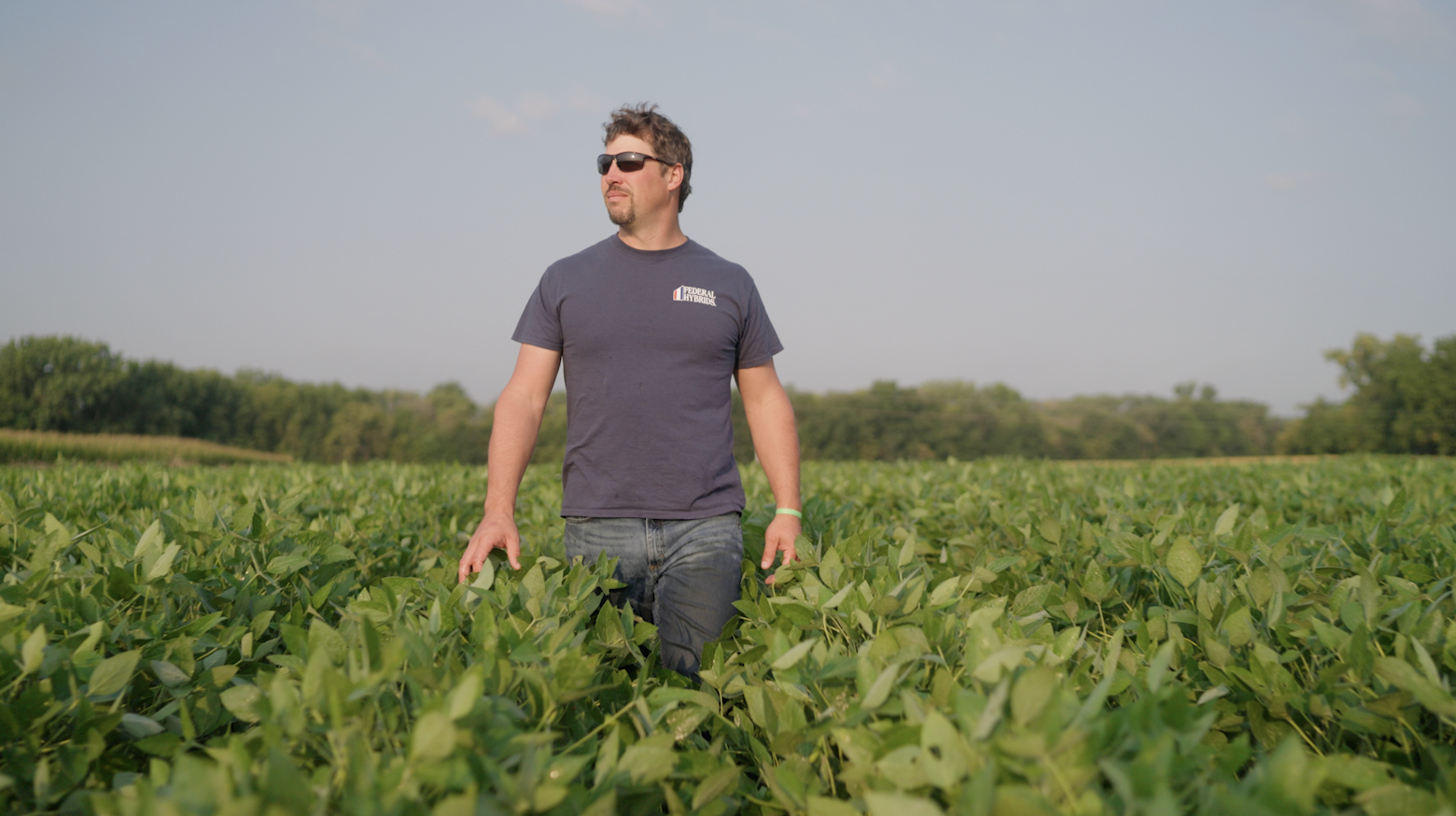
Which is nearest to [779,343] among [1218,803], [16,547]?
[1218,803]

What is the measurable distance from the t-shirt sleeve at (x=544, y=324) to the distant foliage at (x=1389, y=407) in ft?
213

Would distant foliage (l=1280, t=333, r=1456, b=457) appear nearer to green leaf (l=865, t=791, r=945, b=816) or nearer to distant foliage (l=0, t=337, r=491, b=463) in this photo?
distant foliage (l=0, t=337, r=491, b=463)

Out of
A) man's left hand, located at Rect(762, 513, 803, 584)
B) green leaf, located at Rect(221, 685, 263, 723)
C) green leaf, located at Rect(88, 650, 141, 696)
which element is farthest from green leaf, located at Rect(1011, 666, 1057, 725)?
green leaf, located at Rect(88, 650, 141, 696)

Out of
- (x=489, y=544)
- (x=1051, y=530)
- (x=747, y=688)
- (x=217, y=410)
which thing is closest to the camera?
(x=747, y=688)

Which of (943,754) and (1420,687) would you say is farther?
(1420,687)

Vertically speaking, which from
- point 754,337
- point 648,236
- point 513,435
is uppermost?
point 648,236

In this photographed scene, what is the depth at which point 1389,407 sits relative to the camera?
2386 inches

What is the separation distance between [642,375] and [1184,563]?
6.09 ft

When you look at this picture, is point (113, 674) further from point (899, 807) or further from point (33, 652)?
point (899, 807)

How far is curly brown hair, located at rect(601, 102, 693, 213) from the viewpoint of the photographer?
3.18m

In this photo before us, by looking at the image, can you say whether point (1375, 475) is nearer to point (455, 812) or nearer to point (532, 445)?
point (532, 445)

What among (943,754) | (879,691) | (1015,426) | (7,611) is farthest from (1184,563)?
(1015,426)

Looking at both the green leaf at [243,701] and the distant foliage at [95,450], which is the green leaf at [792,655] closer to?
the green leaf at [243,701]

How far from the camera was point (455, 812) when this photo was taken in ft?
3.51
